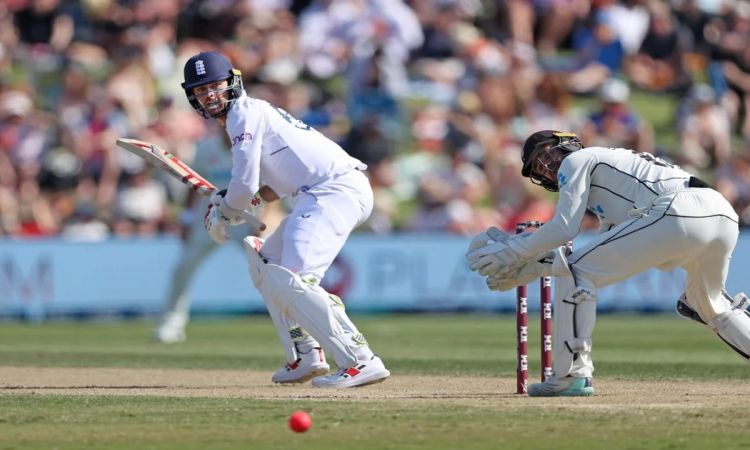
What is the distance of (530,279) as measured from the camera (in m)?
8.62

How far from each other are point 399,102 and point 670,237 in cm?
1418

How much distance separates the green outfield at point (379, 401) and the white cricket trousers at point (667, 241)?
30.2 inches

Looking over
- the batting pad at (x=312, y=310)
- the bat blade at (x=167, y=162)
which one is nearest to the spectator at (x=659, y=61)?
the bat blade at (x=167, y=162)

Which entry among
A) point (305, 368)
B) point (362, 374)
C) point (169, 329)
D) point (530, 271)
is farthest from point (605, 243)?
point (169, 329)

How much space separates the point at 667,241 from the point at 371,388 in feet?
7.48

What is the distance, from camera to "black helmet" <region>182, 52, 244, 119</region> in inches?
358

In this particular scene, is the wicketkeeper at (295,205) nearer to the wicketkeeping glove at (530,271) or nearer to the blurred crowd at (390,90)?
the wicketkeeping glove at (530,271)

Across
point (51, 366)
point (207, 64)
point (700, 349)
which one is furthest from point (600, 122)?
point (207, 64)

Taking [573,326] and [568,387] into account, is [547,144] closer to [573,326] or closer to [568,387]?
[573,326]

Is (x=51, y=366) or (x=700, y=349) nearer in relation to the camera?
(x=51, y=366)

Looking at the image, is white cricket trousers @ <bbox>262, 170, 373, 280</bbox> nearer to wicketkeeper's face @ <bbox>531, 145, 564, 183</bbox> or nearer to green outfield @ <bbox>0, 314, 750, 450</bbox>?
green outfield @ <bbox>0, 314, 750, 450</bbox>

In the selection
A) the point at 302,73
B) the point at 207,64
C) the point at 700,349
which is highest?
the point at 302,73

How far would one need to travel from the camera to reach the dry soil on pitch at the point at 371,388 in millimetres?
8445

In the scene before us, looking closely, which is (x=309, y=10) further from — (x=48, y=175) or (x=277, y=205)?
(x=277, y=205)
